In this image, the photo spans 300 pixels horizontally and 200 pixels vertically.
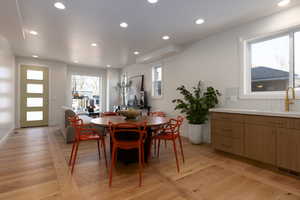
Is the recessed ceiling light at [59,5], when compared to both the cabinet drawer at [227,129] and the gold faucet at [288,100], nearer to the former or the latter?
the cabinet drawer at [227,129]

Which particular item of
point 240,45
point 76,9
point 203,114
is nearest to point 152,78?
point 203,114

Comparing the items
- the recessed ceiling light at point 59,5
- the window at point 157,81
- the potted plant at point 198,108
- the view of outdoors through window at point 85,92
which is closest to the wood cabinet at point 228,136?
the potted plant at point 198,108

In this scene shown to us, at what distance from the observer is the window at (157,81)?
216 inches

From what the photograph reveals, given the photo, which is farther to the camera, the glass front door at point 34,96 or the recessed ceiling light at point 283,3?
the glass front door at point 34,96

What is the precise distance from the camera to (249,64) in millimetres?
3199

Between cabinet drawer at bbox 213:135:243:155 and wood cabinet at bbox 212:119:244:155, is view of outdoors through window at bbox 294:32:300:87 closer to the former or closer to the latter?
wood cabinet at bbox 212:119:244:155

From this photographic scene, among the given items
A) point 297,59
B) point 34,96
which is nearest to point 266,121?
point 297,59

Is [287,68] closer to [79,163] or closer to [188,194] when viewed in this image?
[188,194]

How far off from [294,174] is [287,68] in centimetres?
172

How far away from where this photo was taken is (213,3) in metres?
2.45

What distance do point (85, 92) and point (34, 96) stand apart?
2134 millimetres

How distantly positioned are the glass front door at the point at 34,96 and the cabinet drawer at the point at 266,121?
6849mm

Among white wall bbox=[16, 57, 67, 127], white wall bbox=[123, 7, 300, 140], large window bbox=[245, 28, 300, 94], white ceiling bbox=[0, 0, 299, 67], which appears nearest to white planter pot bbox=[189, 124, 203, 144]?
white wall bbox=[123, 7, 300, 140]

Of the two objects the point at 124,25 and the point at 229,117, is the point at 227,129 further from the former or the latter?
the point at 124,25
